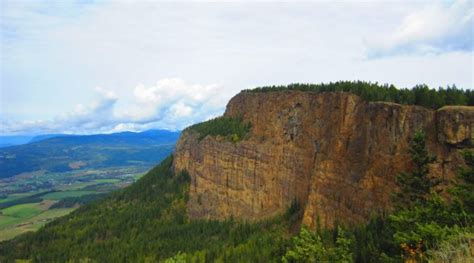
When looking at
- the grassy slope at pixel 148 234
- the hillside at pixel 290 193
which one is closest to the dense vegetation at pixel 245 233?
the hillside at pixel 290 193

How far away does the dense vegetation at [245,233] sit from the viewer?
99.4 feet

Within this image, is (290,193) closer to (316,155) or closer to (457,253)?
(316,155)

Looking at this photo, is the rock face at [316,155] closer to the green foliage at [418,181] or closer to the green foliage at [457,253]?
the green foliage at [418,181]

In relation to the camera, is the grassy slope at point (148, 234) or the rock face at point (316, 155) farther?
the grassy slope at point (148, 234)

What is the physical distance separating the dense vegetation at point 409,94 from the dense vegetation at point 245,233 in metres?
8.04

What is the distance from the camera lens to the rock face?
58.3 meters

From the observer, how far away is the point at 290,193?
335 ft

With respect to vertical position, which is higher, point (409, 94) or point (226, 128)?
point (409, 94)

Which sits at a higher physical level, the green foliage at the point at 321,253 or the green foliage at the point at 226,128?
the green foliage at the point at 226,128

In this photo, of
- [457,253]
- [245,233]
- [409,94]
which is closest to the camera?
[457,253]

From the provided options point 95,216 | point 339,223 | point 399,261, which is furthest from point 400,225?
point 95,216

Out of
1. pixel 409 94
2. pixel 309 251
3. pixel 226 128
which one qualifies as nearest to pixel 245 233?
pixel 226 128

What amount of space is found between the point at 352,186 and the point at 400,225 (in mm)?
36056

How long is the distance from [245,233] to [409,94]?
5364 centimetres
